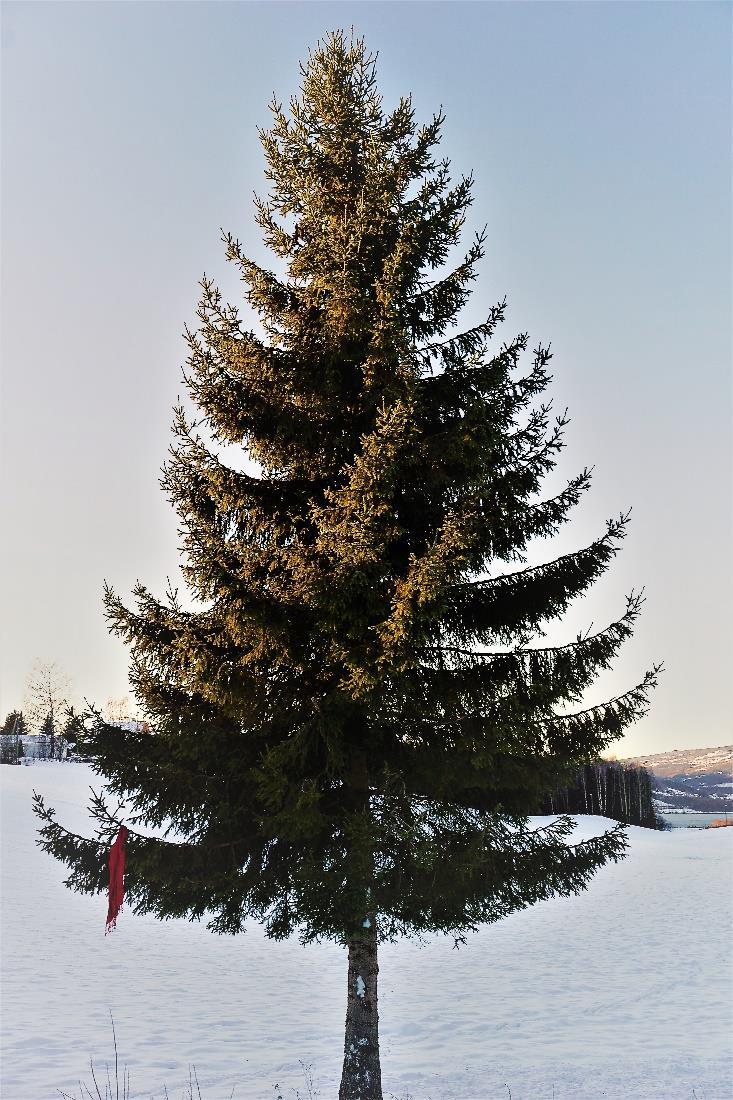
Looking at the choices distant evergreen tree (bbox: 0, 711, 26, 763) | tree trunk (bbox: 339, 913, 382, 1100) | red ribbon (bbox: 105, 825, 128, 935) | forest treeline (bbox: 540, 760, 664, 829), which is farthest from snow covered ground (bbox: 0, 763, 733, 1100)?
forest treeline (bbox: 540, 760, 664, 829)

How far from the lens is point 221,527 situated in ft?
30.8

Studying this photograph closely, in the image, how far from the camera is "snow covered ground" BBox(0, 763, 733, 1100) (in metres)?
12.3

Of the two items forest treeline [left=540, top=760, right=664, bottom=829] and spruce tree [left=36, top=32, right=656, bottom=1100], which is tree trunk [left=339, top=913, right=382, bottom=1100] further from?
forest treeline [left=540, top=760, right=664, bottom=829]

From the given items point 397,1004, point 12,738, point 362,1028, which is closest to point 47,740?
point 12,738

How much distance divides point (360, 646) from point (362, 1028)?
4497mm

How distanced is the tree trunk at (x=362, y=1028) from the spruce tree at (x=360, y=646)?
1.1 inches

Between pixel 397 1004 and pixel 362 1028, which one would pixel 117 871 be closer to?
pixel 362 1028

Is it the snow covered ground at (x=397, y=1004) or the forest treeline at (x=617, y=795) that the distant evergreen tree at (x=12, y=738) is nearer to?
the snow covered ground at (x=397, y=1004)

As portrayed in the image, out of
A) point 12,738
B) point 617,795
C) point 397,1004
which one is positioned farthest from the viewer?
point 617,795

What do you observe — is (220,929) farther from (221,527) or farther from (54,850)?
(221,527)

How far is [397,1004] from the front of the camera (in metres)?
17.5

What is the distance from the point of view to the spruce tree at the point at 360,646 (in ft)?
26.7

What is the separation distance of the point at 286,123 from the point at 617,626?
826cm

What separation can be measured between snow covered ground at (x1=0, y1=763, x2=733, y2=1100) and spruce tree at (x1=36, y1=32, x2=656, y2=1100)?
5313 mm
